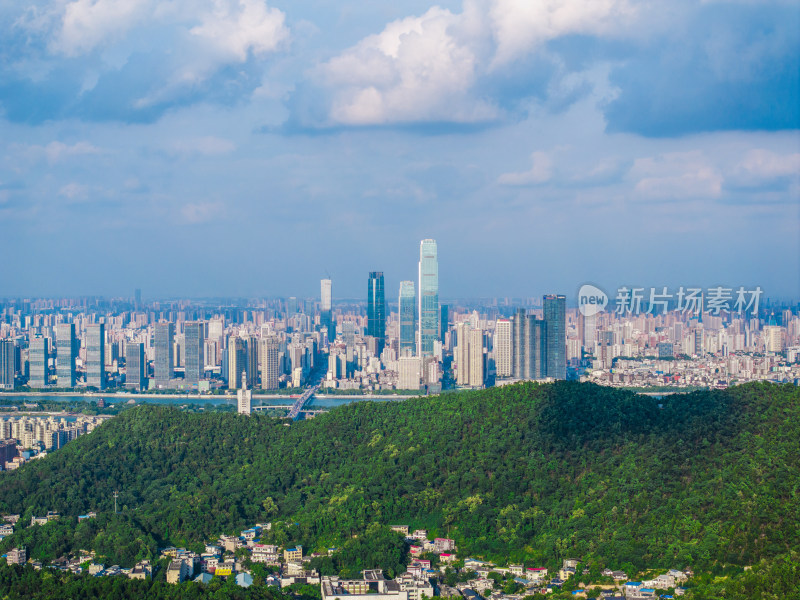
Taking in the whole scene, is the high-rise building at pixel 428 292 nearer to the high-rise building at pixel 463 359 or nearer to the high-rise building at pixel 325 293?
the high-rise building at pixel 463 359

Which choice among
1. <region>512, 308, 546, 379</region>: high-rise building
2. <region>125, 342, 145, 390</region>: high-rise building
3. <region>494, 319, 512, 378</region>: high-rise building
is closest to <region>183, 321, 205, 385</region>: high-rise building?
<region>125, 342, 145, 390</region>: high-rise building

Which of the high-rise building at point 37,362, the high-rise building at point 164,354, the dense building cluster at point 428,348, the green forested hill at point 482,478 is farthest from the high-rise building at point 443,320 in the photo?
the green forested hill at point 482,478

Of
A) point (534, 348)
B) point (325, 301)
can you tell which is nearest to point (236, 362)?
point (534, 348)

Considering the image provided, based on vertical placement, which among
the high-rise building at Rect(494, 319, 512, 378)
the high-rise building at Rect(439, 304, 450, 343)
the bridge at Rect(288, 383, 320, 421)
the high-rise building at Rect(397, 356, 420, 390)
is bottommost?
the bridge at Rect(288, 383, 320, 421)

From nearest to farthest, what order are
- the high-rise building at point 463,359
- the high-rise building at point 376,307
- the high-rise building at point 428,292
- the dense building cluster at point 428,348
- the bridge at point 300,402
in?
the bridge at point 300,402 → the dense building cluster at point 428,348 → the high-rise building at point 463,359 → the high-rise building at point 428,292 → the high-rise building at point 376,307

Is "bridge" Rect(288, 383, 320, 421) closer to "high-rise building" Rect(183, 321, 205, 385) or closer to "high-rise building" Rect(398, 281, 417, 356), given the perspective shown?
"high-rise building" Rect(183, 321, 205, 385)

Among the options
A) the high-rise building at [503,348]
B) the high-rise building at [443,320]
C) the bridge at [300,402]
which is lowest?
the bridge at [300,402]

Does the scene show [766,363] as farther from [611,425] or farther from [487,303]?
[487,303]

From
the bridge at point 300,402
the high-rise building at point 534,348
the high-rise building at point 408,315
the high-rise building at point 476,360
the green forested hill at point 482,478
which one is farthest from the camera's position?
the high-rise building at point 408,315
